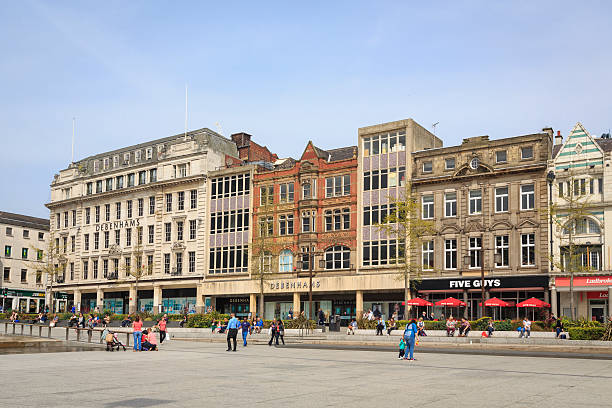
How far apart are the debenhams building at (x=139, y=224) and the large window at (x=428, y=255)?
24653 millimetres

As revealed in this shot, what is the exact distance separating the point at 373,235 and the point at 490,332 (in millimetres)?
20759

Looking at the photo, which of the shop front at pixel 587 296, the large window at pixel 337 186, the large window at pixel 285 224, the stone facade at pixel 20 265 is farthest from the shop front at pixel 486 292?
the stone facade at pixel 20 265

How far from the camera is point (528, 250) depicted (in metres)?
50.4

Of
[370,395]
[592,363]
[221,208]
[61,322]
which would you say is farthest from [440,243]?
[370,395]

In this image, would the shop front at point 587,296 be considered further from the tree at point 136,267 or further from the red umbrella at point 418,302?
the tree at point 136,267

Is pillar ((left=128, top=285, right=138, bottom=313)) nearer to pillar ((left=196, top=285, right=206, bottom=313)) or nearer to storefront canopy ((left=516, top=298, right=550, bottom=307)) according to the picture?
pillar ((left=196, top=285, right=206, bottom=313))

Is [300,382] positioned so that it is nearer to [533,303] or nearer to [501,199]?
[533,303]

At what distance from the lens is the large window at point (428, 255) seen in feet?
180

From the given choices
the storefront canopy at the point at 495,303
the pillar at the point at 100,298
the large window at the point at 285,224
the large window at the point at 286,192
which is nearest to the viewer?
the storefront canopy at the point at 495,303

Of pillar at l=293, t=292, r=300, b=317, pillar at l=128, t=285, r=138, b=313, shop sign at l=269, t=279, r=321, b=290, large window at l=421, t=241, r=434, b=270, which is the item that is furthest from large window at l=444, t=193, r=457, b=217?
pillar at l=128, t=285, r=138, b=313

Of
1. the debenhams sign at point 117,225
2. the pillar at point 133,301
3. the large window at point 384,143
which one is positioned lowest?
the pillar at point 133,301

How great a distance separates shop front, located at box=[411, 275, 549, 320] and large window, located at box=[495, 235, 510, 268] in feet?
3.92

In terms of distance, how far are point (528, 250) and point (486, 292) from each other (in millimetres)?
4598

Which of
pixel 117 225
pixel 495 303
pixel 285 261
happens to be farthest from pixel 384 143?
pixel 117 225
